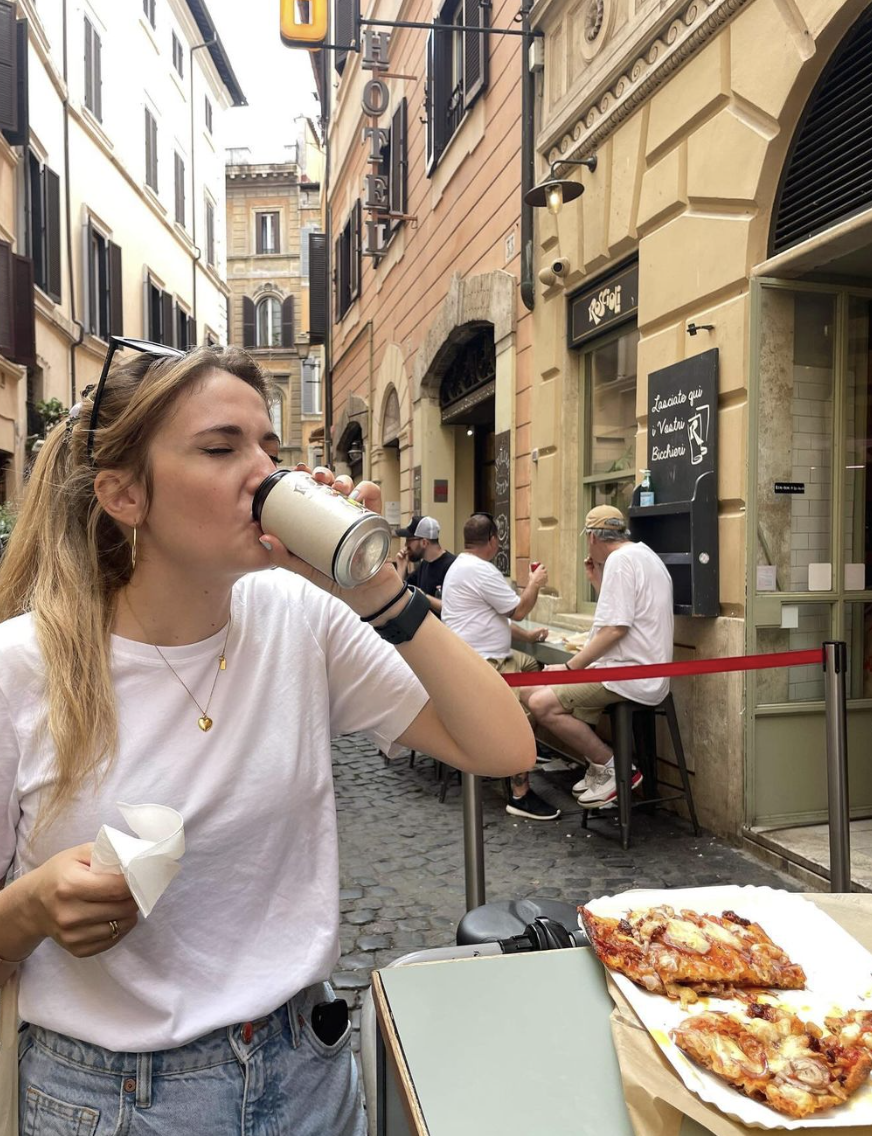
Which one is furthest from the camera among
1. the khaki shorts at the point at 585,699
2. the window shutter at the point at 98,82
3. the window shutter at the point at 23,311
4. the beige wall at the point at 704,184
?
the window shutter at the point at 98,82

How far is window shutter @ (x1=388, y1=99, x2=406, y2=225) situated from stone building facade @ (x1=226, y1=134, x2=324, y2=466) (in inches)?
1001

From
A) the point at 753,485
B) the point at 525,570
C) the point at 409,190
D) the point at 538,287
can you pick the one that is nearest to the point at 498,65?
the point at 538,287

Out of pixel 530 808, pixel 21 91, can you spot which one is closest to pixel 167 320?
pixel 21 91

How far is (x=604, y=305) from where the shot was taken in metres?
5.93

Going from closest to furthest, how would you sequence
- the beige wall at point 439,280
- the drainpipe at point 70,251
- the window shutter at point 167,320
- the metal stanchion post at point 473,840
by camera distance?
the metal stanchion post at point 473,840, the beige wall at point 439,280, the drainpipe at point 70,251, the window shutter at point 167,320

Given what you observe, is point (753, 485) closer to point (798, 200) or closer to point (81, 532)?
point (798, 200)

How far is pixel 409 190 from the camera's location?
11344 millimetres

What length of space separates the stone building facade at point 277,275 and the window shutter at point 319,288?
1758 centimetres

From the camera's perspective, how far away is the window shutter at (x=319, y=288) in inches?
743

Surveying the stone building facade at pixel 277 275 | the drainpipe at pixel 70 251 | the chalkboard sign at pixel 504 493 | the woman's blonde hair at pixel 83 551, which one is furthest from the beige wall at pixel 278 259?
the woman's blonde hair at pixel 83 551

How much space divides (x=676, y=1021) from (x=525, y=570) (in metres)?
6.36

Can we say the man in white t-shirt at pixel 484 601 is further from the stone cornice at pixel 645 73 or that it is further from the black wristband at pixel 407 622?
the black wristband at pixel 407 622

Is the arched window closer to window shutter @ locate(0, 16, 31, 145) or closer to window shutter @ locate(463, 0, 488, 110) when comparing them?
window shutter @ locate(0, 16, 31, 145)

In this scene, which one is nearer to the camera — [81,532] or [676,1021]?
[676,1021]
